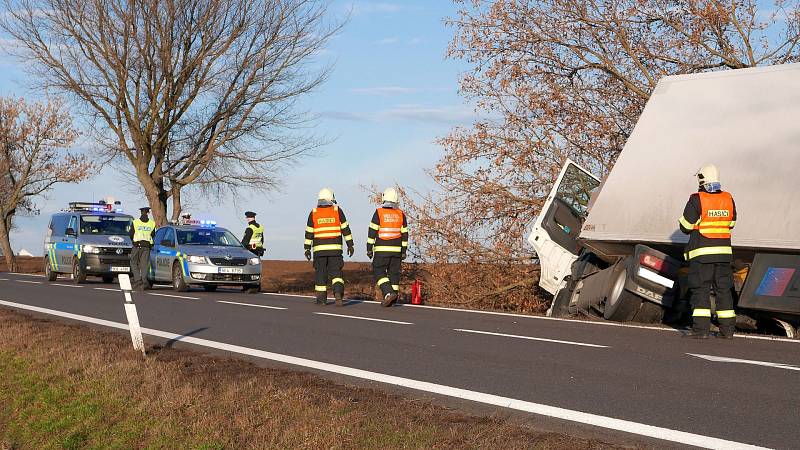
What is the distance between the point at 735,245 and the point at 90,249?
20.3 metres

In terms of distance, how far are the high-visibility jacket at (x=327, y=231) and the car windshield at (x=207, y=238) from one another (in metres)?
7.63

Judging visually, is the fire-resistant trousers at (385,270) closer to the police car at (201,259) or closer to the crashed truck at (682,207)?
the crashed truck at (682,207)

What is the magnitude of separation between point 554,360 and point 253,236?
1623 centimetres

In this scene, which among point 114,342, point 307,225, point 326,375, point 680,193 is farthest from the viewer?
point 307,225

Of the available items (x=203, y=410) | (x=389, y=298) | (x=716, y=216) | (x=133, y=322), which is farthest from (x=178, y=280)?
(x=203, y=410)

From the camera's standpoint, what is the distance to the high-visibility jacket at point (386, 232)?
57.9ft

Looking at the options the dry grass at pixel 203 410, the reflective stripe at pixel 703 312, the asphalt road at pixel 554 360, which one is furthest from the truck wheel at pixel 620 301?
the dry grass at pixel 203 410

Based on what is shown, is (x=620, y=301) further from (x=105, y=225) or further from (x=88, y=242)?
(x=105, y=225)

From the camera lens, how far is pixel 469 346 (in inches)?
444

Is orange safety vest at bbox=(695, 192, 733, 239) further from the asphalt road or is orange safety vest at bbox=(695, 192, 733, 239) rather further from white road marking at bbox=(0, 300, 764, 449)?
white road marking at bbox=(0, 300, 764, 449)

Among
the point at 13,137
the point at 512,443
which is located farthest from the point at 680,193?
the point at 13,137

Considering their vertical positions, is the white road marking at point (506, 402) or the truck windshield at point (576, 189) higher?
the truck windshield at point (576, 189)

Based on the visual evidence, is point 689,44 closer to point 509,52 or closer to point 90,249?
point 509,52

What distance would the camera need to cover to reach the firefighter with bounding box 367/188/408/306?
17.7 metres
